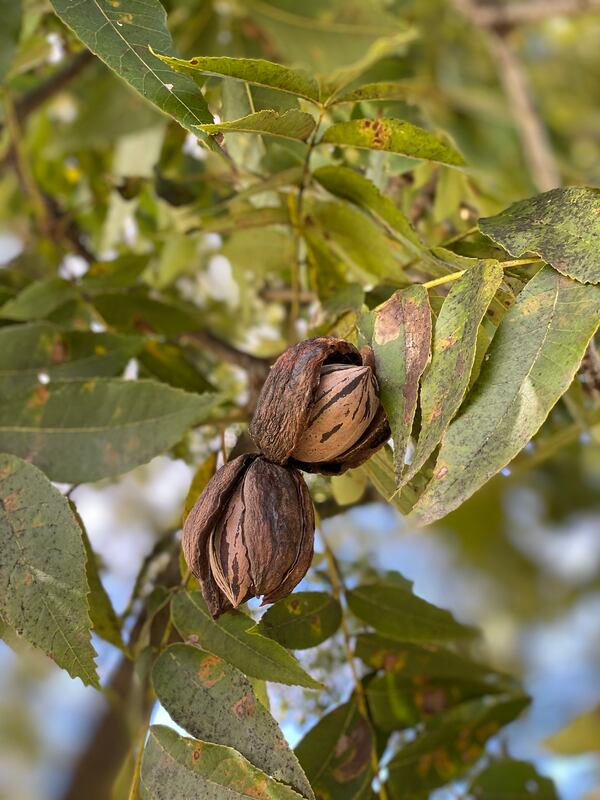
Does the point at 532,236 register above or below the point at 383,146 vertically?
below

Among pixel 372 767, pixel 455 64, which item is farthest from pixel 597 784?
pixel 455 64

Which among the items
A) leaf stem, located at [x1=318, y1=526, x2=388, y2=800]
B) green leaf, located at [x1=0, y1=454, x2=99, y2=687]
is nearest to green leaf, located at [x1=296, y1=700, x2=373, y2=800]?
leaf stem, located at [x1=318, y1=526, x2=388, y2=800]

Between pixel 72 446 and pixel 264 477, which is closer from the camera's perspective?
pixel 264 477

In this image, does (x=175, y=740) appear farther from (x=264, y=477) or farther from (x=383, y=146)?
(x=383, y=146)

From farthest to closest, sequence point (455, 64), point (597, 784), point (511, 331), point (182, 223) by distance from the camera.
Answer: point (455, 64) → point (597, 784) → point (182, 223) → point (511, 331)

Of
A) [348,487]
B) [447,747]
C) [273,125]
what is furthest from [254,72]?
[447,747]

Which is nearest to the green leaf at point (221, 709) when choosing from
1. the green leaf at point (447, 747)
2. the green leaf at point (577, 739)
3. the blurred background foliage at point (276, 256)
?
the blurred background foliage at point (276, 256)
